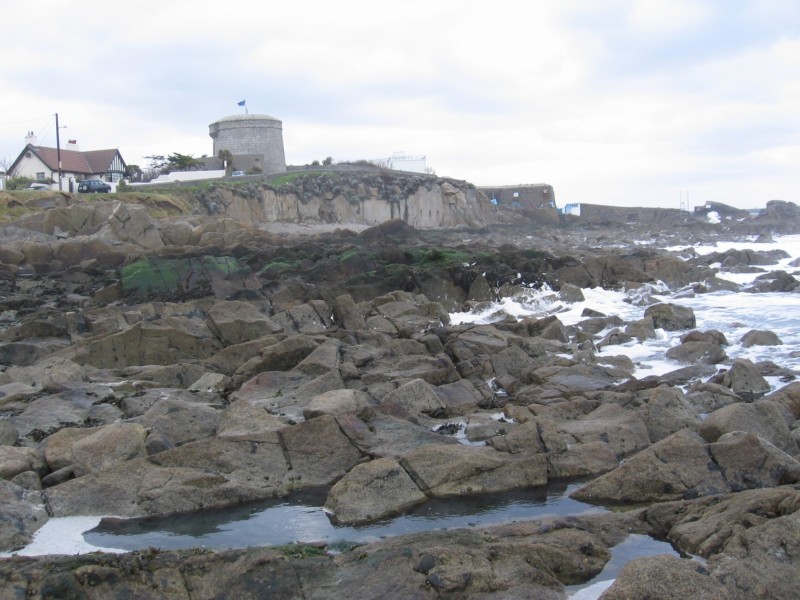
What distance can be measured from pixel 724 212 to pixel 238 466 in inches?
2660

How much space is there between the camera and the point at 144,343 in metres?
13.2

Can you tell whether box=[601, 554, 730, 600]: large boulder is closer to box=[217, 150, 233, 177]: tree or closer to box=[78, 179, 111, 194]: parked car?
box=[78, 179, 111, 194]: parked car

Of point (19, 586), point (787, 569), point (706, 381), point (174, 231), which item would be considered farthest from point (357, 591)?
point (174, 231)

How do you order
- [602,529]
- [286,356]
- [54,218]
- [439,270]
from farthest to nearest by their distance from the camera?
[54,218]
[439,270]
[286,356]
[602,529]

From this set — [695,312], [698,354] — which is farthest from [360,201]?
[698,354]

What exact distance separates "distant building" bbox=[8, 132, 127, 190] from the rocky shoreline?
27.9m

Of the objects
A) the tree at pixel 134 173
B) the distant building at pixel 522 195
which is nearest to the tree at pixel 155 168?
the tree at pixel 134 173

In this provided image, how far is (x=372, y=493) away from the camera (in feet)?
22.8

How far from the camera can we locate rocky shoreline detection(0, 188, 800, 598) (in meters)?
5.00

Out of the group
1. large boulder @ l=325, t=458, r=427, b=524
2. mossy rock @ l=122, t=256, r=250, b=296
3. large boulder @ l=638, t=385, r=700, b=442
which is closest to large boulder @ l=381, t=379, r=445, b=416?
large boulder @ l=325, t=458, r=427, b=524

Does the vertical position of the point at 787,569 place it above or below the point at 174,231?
below

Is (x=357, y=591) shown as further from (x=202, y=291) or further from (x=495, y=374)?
(x=202, y=291)

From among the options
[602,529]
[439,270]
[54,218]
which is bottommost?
[602,529]

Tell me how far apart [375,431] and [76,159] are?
45292 millimetres
